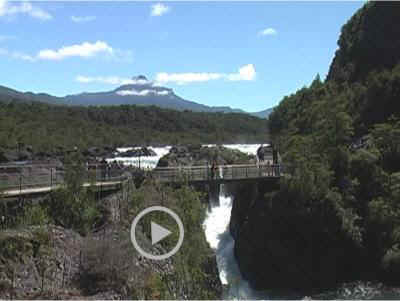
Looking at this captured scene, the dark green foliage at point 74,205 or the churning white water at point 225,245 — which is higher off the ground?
the dark green foliage at point 74,205

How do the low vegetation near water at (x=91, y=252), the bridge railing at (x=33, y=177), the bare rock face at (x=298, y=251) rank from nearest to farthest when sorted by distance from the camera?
the low vegetation near water at (x=91, y=252)
the bridge railing at (x=33, y=177)
the bare rock face at (x=298, y=251)

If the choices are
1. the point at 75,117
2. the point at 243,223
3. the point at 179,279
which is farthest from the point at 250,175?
the point at 75,117

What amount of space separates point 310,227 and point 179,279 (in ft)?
72.9

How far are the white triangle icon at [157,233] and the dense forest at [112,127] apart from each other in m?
76.9

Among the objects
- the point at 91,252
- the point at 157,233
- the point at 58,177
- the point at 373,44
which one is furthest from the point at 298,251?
the point at 373,44

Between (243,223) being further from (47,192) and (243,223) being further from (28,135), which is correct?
(28,135)

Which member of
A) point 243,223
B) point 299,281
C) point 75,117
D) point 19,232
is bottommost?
point 299,281

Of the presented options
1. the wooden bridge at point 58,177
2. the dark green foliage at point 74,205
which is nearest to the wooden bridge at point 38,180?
the wooden bridge at point 58,177

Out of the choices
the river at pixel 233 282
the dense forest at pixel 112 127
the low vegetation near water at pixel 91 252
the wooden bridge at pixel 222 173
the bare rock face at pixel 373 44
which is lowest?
the river at pixel 233 282

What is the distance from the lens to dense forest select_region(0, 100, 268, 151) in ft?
356

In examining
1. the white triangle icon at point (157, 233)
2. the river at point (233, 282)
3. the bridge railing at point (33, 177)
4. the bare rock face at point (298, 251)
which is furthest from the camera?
the bare rock face at point (298, 251)

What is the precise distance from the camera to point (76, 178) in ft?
72.8

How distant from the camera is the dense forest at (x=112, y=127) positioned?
109m

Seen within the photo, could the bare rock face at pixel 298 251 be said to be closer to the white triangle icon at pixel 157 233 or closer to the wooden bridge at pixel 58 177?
the wooden bridge at pixel 58 177
